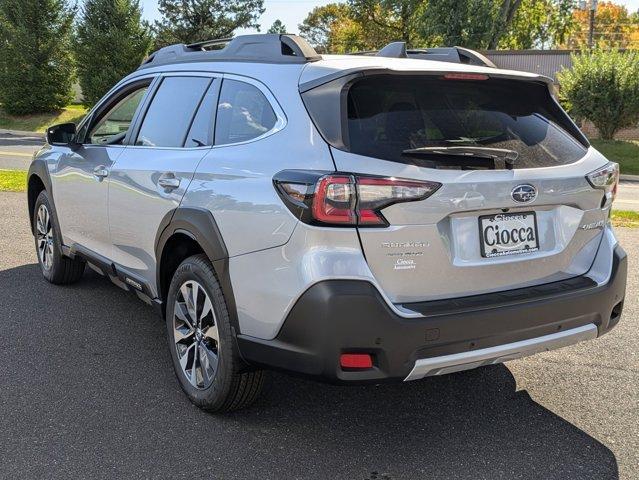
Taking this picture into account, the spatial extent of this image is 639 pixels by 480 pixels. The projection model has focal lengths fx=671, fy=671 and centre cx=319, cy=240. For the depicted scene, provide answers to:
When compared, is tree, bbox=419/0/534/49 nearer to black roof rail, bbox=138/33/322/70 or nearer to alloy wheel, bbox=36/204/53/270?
alloy wheel, bbox=36/204/53/270

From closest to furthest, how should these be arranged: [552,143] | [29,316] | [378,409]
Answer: [552,143], [378,409], [29,316]

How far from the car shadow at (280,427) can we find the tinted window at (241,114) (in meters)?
1.41

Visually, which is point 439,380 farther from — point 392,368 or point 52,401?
point 52,401

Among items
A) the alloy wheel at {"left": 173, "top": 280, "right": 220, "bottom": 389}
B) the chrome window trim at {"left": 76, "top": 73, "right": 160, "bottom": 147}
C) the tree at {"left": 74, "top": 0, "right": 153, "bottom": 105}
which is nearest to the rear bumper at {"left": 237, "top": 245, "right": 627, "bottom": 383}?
the alloy wheel at {"left": 173, "top": 280, "right": 220, "bottom": 389}

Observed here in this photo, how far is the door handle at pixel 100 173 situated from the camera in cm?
440

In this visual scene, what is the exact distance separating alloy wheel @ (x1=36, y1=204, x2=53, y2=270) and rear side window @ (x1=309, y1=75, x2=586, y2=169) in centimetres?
372

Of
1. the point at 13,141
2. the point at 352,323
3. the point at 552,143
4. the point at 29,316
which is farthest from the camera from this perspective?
the point at 13,141

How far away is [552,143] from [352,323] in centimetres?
141

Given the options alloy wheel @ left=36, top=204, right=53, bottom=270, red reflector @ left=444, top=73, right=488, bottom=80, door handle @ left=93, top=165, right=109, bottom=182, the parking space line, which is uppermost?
red reflector @ left=444, top=73, right=488, bottom=80

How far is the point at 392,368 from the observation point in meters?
2.72

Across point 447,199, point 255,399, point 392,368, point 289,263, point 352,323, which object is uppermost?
point 447,199

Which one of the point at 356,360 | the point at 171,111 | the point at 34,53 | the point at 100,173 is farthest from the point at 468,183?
the point at 34,53

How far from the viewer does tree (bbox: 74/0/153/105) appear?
102ft

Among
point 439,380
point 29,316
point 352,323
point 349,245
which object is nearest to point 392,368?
point 352,323
